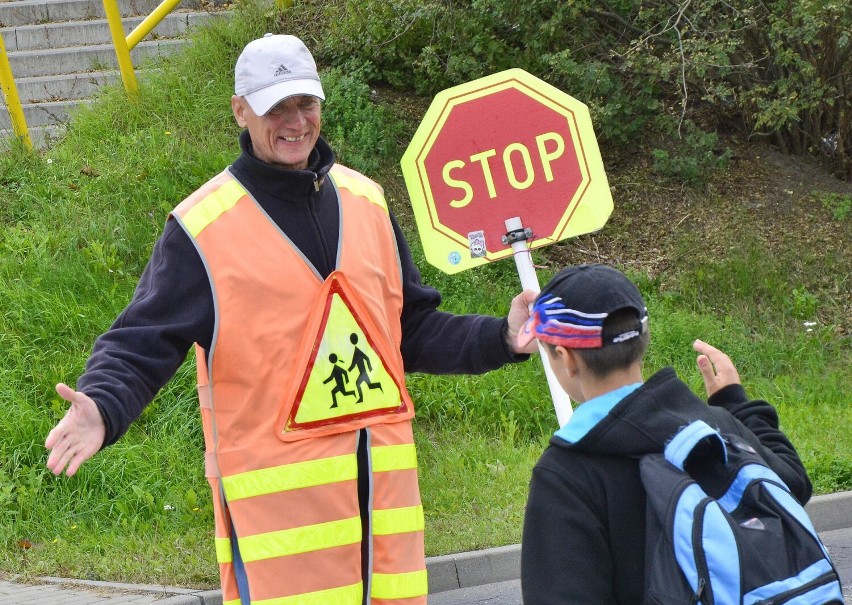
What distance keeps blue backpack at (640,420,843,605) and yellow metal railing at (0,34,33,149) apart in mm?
8866

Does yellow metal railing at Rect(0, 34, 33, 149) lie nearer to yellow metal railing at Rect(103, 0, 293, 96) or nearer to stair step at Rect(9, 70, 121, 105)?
yellow metal railing at Rect(103, 0, 293, 96)

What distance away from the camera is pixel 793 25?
9.36 m

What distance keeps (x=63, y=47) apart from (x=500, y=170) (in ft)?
28.5

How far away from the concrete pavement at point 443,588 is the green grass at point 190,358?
13cm

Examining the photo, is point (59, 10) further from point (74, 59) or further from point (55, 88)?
point (55, 88)

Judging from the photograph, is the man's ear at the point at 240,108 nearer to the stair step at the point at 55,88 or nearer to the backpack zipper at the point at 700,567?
the backpack zipper at the point at 700,567

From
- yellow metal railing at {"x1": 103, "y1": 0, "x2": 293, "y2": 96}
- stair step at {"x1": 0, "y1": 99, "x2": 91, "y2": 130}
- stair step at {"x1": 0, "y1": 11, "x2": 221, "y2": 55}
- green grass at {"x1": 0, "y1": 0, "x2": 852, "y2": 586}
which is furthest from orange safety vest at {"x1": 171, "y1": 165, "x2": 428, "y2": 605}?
stair step at {"x1": 0, "y1": 11, "x2": 221, "y2": 55}

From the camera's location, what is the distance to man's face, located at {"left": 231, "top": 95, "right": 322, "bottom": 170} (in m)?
3.32

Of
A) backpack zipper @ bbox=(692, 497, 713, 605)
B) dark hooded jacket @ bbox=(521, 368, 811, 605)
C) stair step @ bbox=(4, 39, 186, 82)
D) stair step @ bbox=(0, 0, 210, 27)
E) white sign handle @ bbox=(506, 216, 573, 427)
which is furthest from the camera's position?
stair step @ bbox=(0, 0, 210, 27)

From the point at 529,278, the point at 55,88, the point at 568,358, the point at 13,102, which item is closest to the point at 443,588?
the point at 529,278

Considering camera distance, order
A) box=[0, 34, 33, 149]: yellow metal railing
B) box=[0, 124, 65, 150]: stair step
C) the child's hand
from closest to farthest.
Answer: the child's hand < box=[0, 34, 33, 149]: yellow metal railing < box=[0, 124, 65, 150]: stair step

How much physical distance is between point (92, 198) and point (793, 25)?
5.44 m

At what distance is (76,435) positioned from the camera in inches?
114

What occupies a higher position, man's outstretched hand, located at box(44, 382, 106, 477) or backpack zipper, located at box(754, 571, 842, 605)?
man's outstretched hand, located at box(44, 382, 106, 477)
